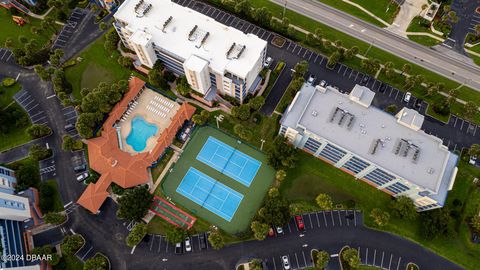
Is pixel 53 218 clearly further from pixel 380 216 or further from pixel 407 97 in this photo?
pixel 407 97

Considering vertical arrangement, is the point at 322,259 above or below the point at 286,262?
above

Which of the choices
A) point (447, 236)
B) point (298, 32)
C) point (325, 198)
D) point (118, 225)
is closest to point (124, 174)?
point (118, 225)

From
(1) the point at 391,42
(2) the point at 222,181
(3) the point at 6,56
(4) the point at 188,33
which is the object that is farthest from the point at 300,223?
(3) the point at 6,56

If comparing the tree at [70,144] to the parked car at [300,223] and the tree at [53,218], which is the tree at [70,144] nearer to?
the tree at [53,218]

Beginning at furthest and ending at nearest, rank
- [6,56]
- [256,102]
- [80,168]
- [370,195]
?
[6,56] → [256,102] → [80,168] → [370,195]

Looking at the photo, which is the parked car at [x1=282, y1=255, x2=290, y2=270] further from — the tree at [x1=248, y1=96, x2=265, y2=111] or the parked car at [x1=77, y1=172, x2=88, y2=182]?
the parked car at [x1=77, y1=172, x2=88, y2=182]

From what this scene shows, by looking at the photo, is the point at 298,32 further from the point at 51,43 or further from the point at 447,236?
the point at 51,43

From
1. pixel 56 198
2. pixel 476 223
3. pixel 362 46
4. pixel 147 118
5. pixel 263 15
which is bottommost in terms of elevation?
pixel 56 198
